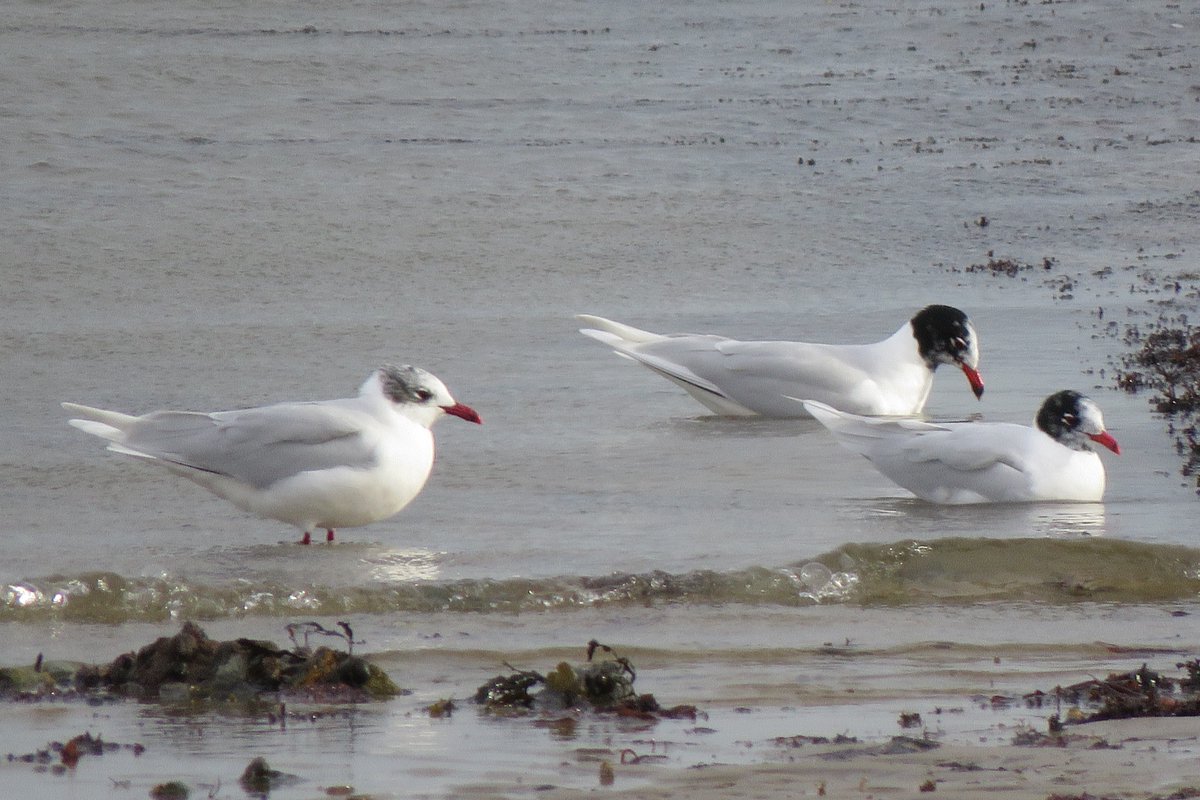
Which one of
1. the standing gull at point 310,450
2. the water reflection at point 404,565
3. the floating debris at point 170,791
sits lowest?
the floating debris at point 170,791

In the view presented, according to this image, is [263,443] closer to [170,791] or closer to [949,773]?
[170,791]

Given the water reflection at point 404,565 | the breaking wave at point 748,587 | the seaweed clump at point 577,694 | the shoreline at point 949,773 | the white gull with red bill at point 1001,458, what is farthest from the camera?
the white gull with red bill at point 1001,458

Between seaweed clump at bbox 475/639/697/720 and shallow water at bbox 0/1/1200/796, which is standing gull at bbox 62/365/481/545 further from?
seaweed clump at bbox 475/639/697/720

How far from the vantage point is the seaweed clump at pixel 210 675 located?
456 centimetres

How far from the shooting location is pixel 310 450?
660cm

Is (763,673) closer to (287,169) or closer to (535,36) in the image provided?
(287,169)

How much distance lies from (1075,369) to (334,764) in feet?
20.9

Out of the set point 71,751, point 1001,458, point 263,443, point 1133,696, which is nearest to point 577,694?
point 71,751

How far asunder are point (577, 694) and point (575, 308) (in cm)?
725

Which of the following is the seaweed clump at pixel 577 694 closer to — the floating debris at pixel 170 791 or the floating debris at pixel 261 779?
the floating debris at pixel 261 779

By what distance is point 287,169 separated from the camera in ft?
48.4

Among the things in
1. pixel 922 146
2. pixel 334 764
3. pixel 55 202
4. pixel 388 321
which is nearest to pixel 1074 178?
pixel 922 146

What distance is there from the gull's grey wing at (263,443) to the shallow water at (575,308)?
253 mm

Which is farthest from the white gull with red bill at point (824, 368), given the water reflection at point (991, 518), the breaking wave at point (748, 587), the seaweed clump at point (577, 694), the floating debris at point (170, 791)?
the floating debris at point (170, 791)
